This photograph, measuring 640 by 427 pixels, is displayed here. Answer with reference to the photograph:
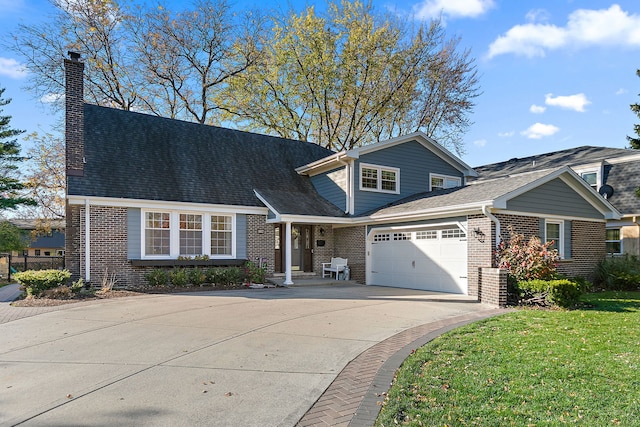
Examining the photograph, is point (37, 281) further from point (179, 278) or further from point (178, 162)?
point (178, 162)

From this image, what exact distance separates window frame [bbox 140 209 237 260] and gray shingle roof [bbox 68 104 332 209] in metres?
0.47

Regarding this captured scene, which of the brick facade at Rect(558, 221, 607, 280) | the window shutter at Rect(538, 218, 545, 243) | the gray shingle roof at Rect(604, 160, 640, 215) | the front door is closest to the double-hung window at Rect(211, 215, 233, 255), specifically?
the front door

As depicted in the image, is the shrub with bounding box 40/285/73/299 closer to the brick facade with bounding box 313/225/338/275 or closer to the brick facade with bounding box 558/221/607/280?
the brick facade with bounding box 313/225/338/275

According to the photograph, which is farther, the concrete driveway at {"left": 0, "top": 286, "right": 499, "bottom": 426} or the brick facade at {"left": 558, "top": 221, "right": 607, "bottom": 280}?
the brick facade at {"left": 558, "top": 221, "right": 607, "bottom": 280}

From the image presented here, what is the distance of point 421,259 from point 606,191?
11446 mm

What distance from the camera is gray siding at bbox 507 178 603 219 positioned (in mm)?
12534

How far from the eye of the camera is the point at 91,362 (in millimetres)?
5621

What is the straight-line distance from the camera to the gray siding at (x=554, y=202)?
1253cm

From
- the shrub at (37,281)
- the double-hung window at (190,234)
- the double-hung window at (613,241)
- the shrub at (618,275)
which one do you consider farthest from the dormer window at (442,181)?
the shrub at (37,281)

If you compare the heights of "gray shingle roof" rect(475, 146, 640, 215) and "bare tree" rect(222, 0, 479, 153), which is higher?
"bare tree" rect(222, 0, 479, 153)

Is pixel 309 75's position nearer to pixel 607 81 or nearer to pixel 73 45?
pixel 73 45

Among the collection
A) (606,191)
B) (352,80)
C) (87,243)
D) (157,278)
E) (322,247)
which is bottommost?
(157,278)

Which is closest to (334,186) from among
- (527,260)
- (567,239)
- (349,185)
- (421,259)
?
(349,185)

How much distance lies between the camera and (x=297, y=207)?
15930 millimetres
